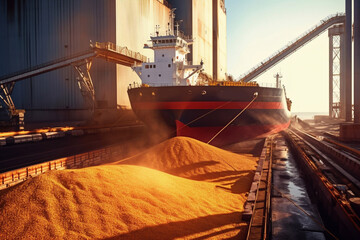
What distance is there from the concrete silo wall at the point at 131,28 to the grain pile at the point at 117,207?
25.2 m

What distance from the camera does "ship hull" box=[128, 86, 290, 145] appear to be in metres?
20.1

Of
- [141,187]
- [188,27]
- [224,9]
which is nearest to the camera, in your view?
[141,187]

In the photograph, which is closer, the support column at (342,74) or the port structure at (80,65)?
the port structure at (80,65)

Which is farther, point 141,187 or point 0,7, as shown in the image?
point 0,7

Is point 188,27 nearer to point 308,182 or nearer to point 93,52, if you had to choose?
point 93,52

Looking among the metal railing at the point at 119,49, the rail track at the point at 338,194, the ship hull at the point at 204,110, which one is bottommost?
the rail track at the point at 338,194

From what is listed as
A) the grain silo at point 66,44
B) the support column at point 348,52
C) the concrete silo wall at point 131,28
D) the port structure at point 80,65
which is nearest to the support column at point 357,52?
the support column at point 348,52

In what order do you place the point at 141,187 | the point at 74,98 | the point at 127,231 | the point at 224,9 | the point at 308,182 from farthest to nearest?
the point at 224,9
the point at 74,98
the point at 308,182
the point at 141,187
the point at 127,231

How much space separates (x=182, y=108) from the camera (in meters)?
20.1

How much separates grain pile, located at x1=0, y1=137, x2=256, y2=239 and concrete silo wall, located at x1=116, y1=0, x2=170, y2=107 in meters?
25.2

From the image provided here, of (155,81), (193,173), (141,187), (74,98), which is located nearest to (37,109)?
(74,98)

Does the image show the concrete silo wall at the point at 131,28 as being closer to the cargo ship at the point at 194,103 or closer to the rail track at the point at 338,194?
the cargo ship at the point at 194,103

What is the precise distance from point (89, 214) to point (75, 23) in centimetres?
3269

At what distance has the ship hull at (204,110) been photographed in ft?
66.0
